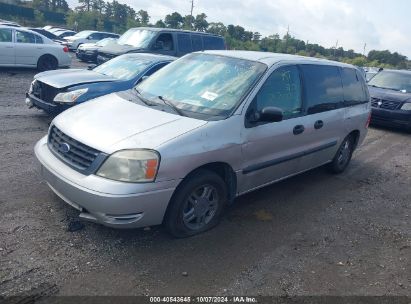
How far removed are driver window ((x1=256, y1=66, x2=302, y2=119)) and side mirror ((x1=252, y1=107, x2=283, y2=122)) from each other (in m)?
0.10

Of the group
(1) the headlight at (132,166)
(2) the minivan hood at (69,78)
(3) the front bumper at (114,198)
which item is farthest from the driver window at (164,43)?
(1) the headlight at (132,166)

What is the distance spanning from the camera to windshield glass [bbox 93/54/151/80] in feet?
25.4

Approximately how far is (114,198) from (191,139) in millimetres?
856

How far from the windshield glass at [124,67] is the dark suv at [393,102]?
6.40 meters

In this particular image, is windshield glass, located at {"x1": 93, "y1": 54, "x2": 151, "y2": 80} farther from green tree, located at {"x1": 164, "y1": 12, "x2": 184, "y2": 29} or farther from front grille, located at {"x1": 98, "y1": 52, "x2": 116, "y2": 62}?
green tree, located at {"x1": 164, "y1": 12, "x2": 184, "y2": 29}

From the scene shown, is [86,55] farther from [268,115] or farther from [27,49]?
[268,115]

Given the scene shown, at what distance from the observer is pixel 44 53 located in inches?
539

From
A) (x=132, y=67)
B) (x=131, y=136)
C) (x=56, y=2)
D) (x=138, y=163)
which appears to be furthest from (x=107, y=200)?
(x=56, y=2)

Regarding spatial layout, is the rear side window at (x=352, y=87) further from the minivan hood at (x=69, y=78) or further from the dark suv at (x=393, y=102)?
the dark suv at (x=393, y=102)

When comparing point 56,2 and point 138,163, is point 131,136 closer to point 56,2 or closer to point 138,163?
point 138,163

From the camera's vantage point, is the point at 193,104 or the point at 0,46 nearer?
the point at 193,104

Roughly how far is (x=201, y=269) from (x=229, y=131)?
133 centimetres

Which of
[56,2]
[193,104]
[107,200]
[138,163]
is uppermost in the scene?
[56,2]

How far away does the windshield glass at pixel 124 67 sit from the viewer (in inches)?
305
